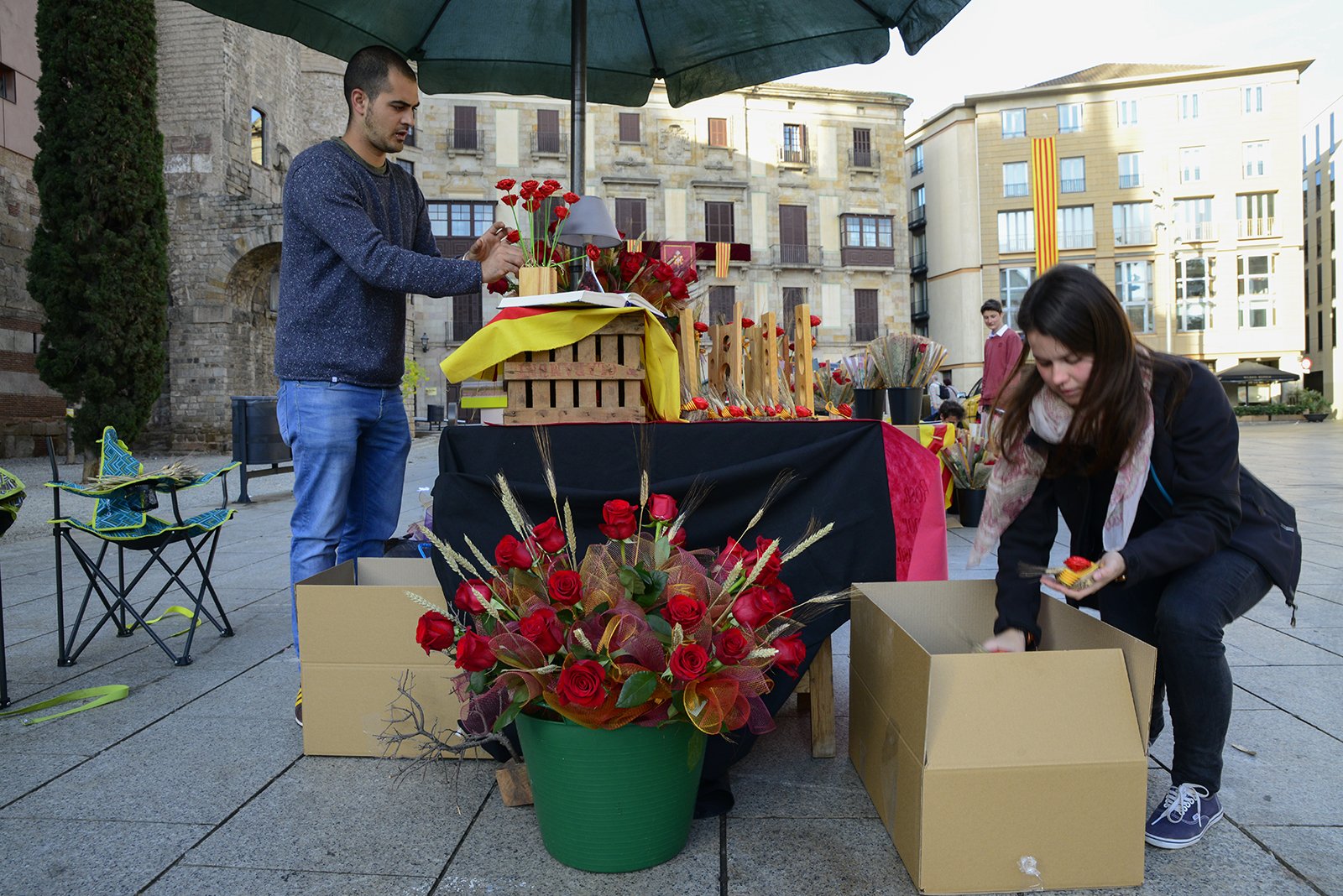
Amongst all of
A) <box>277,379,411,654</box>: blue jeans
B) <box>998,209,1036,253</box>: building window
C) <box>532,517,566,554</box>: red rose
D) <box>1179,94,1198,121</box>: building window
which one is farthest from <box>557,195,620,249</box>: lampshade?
<box>1179,94,1198,121</box>: building window

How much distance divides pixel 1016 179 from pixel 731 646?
126 feet

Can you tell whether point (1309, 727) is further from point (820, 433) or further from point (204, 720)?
point (204, 720)

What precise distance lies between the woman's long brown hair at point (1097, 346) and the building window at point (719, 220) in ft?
96.0

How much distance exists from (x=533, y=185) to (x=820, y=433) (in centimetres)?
108

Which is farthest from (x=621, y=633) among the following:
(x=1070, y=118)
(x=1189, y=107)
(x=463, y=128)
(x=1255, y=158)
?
(x=1255, y=158)

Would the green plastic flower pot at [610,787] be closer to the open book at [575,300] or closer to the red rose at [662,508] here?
the red rose at [662,508]

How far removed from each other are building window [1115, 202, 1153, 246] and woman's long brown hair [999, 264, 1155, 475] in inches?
1554

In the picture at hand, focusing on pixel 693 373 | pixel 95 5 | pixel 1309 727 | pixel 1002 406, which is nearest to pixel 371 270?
pixel 693 373

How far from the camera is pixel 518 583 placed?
5.90 ft

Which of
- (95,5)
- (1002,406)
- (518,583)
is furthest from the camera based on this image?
(95,5)

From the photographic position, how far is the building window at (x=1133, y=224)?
3581 centimetres

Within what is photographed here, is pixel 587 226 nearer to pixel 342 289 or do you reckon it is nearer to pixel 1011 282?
pixel 342 289

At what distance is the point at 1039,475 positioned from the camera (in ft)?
6.82

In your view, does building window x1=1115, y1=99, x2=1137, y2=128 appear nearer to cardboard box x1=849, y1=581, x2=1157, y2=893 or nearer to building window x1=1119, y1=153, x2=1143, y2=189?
building window x1=1119, y1=153, x2=1143, y2=189
